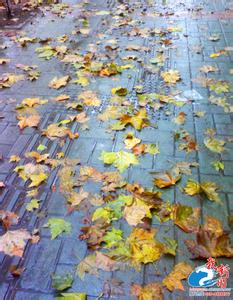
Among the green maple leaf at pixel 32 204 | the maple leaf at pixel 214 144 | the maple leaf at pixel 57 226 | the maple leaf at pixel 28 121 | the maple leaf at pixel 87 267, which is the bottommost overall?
the maple leaf at pixel 87 267

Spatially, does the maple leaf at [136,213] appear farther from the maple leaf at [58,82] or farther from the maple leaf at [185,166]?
the maple leaf at [58,82]

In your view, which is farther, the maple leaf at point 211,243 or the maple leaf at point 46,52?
the maple leaf at point 46,52

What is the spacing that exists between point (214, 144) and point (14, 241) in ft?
6.71

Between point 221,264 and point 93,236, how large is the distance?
920 mm

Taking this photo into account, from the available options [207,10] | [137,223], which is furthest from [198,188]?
[207,10]

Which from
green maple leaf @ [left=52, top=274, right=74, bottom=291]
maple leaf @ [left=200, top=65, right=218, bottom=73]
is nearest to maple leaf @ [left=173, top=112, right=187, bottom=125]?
maple leaf @ [left=200, top=65, right=218, bottom=73]

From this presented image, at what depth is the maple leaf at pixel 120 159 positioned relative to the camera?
10.4 ft

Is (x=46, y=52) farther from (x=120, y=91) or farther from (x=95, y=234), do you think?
(x=95, y=234)

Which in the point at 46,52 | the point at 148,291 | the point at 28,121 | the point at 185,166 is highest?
the point at 46,52

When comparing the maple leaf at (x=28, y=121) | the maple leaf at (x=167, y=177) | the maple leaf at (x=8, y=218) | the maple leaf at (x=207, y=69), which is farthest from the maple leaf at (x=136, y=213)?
the maple leaf at (x=207, y=69)

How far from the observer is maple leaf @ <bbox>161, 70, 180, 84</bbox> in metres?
4.50

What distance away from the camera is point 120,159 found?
3.22 meters

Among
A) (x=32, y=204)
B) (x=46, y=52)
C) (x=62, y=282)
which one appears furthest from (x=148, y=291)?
(x=46, y=52)

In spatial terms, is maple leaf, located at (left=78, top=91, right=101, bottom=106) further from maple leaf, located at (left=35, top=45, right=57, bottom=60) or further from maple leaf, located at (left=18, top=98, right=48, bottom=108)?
maple leaf, located at (left=35, top=45, right=57, bottom=60)
